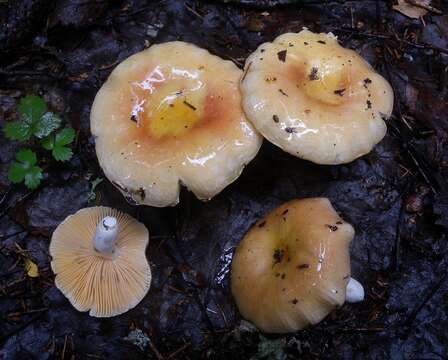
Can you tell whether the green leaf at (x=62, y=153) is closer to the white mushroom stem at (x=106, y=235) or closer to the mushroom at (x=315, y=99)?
the white mushroom stem at (x=106, y=235)

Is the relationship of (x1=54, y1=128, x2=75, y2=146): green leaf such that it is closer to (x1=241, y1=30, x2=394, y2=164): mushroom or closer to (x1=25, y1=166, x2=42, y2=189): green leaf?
(x1=25, y1=166, x2=42, y2=189): green leaf

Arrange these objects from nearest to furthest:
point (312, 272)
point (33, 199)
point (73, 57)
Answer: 1. point (312, 272)
2. point (33, 199)
3. point (73, 57)

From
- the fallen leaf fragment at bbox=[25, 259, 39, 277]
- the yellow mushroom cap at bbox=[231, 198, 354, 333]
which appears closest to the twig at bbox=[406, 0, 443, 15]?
the yellow mushroom cap at bbox=[231, 198, 354, 333]

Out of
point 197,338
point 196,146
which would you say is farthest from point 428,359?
point 196,146

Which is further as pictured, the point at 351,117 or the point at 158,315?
the point at 158,315

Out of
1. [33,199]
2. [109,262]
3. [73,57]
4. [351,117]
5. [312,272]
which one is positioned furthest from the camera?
[73,57]

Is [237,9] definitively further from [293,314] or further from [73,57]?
[293,314]
